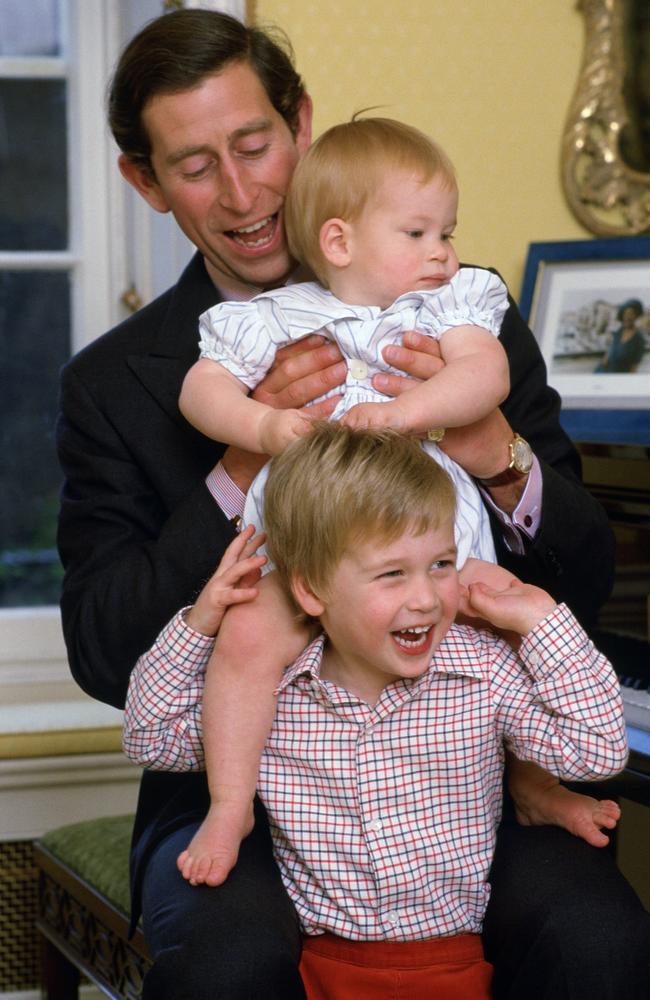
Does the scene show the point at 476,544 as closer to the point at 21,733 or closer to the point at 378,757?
the point at 378,757

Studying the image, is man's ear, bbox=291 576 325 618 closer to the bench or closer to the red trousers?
the red trousers

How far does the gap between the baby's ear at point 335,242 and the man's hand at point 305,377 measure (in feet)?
0.34

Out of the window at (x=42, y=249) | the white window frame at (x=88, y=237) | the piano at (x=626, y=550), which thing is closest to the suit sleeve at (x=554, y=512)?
the piano at (x=626, y=550)

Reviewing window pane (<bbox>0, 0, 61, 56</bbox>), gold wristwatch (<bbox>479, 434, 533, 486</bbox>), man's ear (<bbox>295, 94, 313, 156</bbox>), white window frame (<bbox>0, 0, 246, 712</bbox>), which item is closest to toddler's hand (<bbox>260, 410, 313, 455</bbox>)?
gold wristwatch (<bbox>479, 434, 533, 486</bbox>)

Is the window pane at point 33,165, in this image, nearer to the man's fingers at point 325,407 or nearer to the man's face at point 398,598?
the man's fingers at point 325,407

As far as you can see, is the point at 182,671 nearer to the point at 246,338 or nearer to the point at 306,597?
the point at 306,597

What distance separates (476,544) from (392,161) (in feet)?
1.62

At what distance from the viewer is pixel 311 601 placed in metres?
1.60

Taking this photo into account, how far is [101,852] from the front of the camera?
243 centimetres

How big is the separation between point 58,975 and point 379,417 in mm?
1609

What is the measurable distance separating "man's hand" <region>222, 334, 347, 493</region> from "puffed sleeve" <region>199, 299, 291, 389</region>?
18 mm

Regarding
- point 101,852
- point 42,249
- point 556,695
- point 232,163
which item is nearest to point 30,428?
point 42,249

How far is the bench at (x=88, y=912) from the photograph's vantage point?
7.44 feet

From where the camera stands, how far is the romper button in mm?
1726
